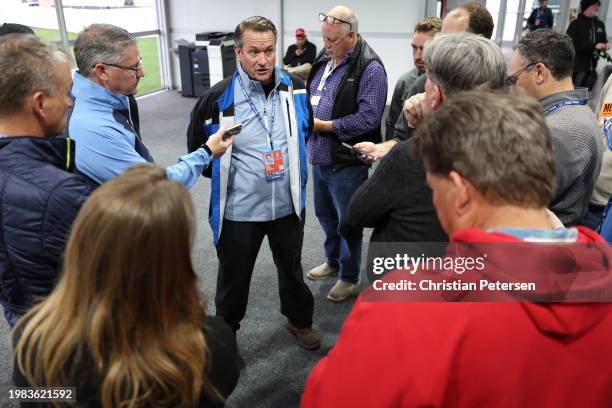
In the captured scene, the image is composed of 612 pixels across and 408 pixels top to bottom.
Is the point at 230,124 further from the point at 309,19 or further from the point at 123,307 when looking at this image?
the point at 309,19

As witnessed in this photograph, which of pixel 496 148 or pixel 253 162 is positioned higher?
pixel 496 148

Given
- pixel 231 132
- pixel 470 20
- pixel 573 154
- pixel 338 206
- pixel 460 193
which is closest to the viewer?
pixel 460 193

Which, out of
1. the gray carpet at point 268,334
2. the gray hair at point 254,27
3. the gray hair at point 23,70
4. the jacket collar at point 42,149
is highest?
the gray hair at point 254,27

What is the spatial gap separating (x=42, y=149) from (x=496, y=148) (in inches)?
44.1

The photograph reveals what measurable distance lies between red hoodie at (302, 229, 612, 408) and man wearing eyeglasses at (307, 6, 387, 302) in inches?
70.9

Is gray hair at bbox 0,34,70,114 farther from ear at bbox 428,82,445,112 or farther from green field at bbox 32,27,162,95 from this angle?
green field at bbox 32,27,162,95

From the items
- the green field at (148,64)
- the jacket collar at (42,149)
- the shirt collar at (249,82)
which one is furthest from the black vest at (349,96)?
the green field at (148,64)

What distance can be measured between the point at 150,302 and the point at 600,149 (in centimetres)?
166

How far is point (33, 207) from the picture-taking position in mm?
1128

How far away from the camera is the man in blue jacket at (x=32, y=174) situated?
1.14 meters

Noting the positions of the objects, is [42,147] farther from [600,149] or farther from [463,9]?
[463,9]

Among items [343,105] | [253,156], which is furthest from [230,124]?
[343,105]

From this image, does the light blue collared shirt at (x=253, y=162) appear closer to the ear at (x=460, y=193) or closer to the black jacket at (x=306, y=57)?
the ear at (x=460, y=193)

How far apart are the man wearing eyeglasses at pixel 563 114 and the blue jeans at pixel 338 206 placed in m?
1.03
